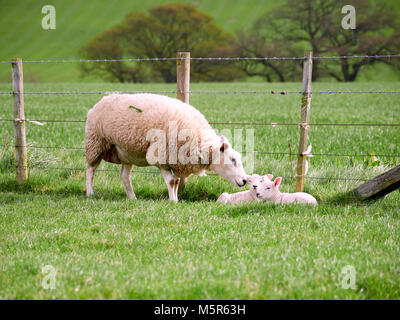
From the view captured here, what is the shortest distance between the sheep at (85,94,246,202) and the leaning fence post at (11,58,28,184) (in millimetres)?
1693

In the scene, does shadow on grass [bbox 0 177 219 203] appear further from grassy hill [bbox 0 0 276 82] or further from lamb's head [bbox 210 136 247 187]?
grassy hill [bbox 0 0 276 82]

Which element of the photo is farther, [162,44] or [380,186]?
[162,44]

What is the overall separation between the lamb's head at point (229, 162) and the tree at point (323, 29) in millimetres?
51960

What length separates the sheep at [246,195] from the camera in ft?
21.7

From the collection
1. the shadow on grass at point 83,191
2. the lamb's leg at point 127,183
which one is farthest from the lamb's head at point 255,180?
the lamb's leg at point 127,183

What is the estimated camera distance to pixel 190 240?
491 centimetres

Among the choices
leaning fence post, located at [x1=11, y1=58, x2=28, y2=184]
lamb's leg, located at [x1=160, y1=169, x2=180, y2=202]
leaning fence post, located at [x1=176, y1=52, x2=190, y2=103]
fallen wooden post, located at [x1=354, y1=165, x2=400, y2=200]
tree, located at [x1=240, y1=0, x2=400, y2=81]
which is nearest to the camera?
fallen wooden post, located at [x1=354, y1=165, x2=400, y2=200]

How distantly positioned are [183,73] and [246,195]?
2231 millimetres

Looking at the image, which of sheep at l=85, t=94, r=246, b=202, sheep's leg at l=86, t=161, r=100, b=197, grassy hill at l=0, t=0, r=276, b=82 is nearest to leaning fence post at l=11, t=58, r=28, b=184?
sheep's leg at l=86, t=161, r=100, b=197

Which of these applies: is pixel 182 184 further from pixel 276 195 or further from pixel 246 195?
pixel 276 195

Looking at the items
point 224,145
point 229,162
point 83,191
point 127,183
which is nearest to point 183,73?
point 224,145

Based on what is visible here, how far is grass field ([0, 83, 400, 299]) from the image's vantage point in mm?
3758
